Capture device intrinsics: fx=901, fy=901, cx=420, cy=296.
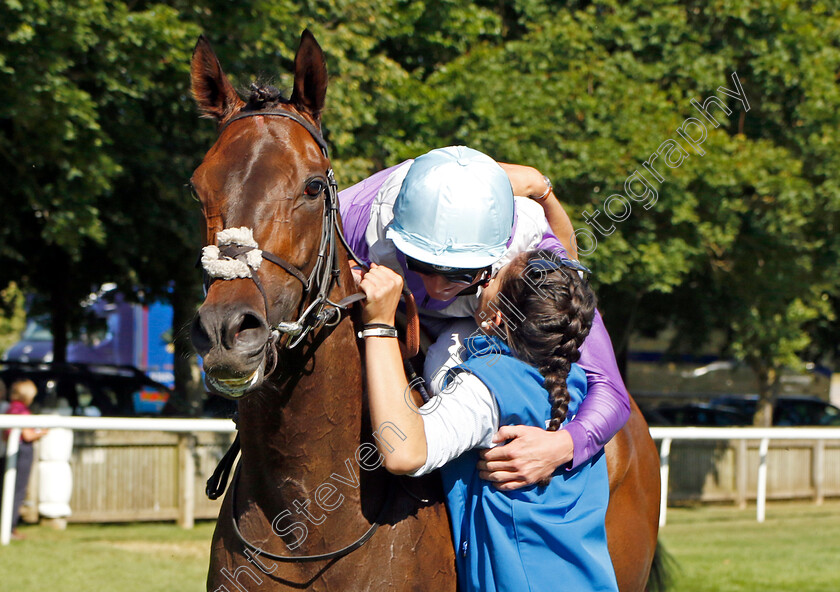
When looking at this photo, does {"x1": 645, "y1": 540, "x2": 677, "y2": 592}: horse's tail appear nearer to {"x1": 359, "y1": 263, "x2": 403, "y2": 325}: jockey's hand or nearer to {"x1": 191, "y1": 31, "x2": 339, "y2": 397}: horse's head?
{"x1": 359, "y1": 263, "x2": 403, "y2": 325}: jockey's hand

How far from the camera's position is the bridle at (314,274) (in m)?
1.99

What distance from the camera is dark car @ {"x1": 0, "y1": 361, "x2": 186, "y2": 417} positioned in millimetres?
10961

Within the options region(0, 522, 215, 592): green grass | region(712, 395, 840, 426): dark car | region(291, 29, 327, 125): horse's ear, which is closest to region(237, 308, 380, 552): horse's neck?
region(291, 29, 327, 125): horse's ear

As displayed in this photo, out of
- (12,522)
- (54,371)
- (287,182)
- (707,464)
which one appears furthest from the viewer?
(707,464)

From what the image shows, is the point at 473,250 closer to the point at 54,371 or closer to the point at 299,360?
the point at 299,360

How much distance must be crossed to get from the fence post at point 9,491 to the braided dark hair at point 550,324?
19.4 ft

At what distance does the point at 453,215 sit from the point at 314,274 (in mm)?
404

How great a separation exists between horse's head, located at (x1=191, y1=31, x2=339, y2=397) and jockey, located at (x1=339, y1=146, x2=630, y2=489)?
24cm

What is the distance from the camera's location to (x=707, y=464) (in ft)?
40.6

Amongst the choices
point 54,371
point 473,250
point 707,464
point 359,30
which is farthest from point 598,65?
point 473,250

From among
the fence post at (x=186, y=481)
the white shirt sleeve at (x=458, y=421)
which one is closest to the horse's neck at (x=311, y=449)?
the white shirt sleeve at (x=458, y=421)

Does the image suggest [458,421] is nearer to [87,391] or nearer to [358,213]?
[358,213]

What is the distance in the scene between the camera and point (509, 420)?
8.09 feet

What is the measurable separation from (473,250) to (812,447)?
1223 centimetres
